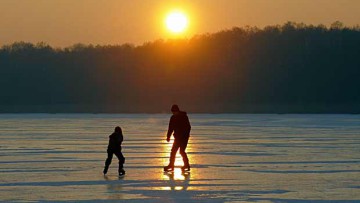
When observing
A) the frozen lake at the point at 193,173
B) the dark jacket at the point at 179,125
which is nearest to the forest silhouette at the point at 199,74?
the frozen lake at the point at 193,173

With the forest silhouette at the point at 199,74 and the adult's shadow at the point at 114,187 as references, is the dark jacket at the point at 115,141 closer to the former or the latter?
the adult's shadow at the point at 114,187

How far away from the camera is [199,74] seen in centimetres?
11544

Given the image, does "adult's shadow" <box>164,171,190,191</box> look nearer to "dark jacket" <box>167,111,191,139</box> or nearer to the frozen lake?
the frozen lake

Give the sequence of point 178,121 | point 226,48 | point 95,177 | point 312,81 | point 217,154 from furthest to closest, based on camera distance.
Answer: point 226,48 → point 312,81 → point 217,154 → point 178,121 → point 95,177

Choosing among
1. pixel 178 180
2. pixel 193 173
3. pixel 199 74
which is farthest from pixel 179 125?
pixel 199 74

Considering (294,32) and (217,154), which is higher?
(294,32)

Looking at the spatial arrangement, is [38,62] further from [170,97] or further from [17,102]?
[170,97]

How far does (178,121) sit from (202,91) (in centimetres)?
9612

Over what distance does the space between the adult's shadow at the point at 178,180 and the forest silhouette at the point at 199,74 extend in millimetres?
75144

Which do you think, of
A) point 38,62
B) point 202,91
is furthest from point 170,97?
point 38,62

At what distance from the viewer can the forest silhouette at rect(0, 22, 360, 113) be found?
102 meters

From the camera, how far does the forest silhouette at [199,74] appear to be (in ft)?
336

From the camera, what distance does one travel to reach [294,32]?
110500 millimetres

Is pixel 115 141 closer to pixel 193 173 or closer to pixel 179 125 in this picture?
pixel 179 125
